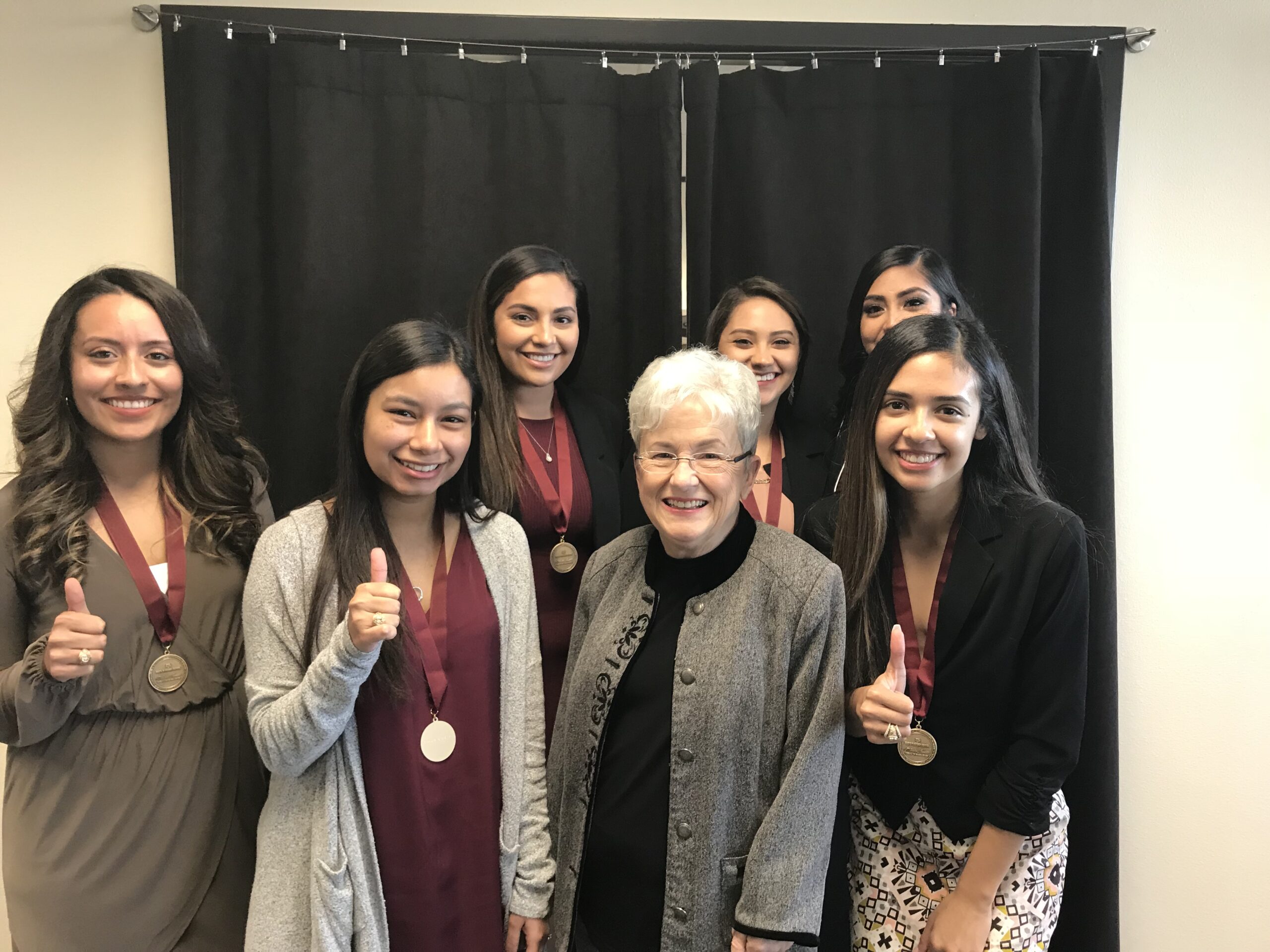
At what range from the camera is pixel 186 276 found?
2342 millimetres

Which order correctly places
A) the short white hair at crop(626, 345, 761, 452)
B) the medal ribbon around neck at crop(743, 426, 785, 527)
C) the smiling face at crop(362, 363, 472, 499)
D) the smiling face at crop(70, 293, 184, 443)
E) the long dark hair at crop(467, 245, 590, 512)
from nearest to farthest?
1. the short white hair at crop(626, 345, 761, 452)
2. the smiling face at crop(362, 363, 472, 499)
3. the smiling face at crop(70, 293, 184, 443)
4. the long dark hair at crop(467, 245, 590, 512)
5. the medal ribbon around neck at crop(743, 426, 785, 527)

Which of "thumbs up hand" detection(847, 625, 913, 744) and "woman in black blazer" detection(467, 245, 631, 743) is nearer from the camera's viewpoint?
"thumbs up hand" detection(847, 625, 913, 744)

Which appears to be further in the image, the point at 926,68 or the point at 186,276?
the point at 926,68

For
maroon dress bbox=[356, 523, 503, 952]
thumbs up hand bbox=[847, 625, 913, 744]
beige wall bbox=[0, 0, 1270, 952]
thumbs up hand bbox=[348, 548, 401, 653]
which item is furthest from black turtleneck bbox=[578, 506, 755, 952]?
beige wall bbox=[0, 0, 1270, 952]

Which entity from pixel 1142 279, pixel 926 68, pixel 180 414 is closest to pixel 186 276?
pixel 180 414

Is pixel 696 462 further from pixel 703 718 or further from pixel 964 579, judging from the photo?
pixel 964 579

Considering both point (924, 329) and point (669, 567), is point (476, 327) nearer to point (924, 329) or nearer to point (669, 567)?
point (669, 567)

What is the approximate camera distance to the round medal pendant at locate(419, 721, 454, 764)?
1.58 meters

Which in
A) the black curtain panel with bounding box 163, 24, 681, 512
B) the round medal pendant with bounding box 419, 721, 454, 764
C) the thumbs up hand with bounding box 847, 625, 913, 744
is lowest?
the round medal pendant with bounding box 419, 721, 454, 764

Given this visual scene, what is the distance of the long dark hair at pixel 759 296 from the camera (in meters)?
Result: 2.22

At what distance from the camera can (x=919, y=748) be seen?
5.29ft

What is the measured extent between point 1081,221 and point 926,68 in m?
0.63

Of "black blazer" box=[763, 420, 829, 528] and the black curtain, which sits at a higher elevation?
the black curtain

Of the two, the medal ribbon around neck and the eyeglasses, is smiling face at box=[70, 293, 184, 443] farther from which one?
the medal ribbon around neck
